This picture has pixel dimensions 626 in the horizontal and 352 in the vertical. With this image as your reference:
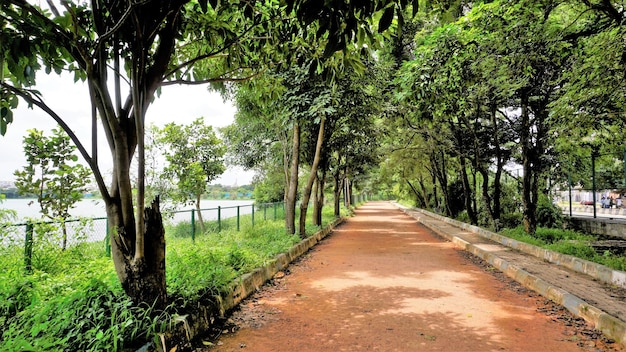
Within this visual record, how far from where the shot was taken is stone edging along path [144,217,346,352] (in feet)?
12.2

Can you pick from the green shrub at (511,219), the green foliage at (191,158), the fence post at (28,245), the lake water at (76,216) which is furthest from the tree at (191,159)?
the green shrub at (511,219)

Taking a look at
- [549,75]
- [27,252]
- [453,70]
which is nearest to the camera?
[27,252]

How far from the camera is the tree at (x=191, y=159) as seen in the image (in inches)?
540

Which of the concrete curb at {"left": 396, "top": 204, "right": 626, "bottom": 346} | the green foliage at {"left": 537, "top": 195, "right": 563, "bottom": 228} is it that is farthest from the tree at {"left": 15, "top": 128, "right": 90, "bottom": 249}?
the green foliage at {"left": 537, "top": 195, "right": 563, "bottom": 228}

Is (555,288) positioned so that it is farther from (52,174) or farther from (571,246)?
(52,174)

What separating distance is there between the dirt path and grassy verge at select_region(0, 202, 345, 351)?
705 millimetres

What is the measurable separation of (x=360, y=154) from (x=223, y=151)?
31.6ft

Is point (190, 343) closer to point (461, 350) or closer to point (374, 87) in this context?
point (461, 350)

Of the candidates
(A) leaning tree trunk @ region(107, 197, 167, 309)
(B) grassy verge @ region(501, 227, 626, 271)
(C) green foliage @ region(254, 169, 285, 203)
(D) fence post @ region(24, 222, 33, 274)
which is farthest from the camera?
(C) green foliage @ region(254, 169, 285, 203)

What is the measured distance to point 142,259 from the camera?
12.7ft

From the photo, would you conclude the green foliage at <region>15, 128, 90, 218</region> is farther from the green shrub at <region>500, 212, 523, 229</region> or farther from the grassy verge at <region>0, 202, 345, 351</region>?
the green shrub at <region>500, 212, 523, 229</region>

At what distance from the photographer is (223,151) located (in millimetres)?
15945

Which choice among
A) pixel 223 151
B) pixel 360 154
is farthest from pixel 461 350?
pixel 360 154

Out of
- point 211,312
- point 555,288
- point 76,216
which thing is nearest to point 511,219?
point 555,288
